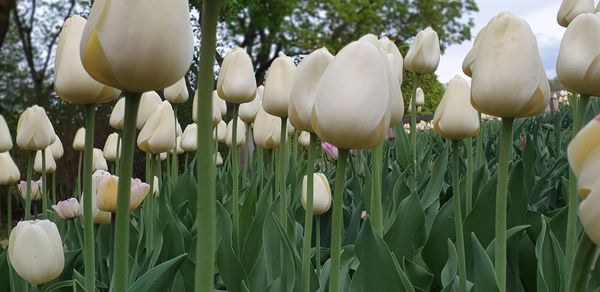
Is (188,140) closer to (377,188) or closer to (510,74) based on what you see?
(377,188)

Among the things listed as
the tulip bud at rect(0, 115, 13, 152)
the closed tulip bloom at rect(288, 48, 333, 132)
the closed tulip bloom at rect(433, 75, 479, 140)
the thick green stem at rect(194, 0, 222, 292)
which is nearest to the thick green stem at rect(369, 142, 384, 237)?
the closed tulip bloom at rect(433, 75, 479, 140)

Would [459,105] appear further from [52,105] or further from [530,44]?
[52,105]

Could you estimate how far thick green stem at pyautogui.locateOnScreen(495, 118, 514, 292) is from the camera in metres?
0.81

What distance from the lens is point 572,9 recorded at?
172cm

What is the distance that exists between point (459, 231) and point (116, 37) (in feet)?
2.31

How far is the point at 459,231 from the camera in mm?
1032

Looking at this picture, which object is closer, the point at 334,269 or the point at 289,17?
the point at 334,269

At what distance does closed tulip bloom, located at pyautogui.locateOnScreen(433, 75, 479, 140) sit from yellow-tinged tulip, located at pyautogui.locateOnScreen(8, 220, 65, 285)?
712 mm

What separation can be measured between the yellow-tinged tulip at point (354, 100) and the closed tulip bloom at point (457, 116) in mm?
481

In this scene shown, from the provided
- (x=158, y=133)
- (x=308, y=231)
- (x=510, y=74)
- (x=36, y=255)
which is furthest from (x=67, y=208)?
(x=510, y=74)

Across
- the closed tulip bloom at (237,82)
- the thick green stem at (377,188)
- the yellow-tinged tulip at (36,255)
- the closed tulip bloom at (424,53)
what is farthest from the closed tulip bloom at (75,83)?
the closed tulip bloom at (424,53)

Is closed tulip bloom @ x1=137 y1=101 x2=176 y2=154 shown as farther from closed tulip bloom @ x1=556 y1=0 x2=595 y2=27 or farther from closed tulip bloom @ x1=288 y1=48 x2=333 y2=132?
closed tulip bloom @ x1=556 y1=0 x2=595 y2=27

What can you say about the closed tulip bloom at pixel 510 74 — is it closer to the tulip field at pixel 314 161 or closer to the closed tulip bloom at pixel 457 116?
the tulip field at pixel 314 161

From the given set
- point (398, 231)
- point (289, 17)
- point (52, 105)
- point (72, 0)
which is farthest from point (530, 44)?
point (289, 17)
